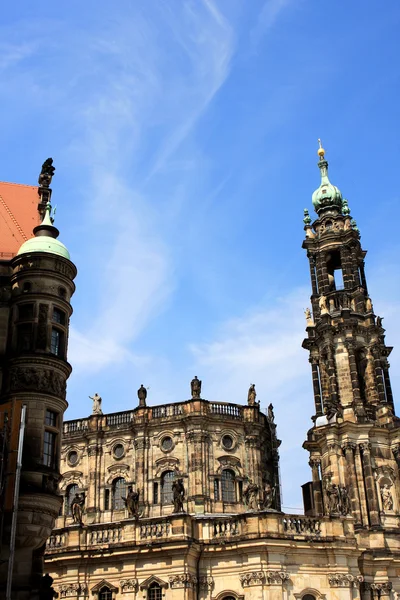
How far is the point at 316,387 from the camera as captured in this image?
55.6 metres

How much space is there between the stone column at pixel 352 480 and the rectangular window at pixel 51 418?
23.3 m

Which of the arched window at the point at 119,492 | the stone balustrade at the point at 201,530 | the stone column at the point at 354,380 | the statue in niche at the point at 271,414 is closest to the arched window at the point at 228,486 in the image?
the arched window at the point at 119,492

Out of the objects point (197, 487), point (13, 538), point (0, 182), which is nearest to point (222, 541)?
point (197, 487)

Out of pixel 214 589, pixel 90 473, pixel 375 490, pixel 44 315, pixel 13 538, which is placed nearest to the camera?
pixel 13 538

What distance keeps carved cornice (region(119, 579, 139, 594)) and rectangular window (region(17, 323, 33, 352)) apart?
14.0m

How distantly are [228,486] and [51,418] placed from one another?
22.8 meters

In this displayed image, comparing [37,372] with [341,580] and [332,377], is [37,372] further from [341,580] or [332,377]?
[332,377]

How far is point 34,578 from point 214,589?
11.5 metres

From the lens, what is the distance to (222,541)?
39375mm

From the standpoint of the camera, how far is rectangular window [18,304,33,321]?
33.3m

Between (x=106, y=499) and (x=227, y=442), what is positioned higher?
(x=227, y=442)

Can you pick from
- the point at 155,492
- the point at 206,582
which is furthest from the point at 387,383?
the point at 206,582

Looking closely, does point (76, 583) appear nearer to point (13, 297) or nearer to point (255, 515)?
point (255, 515)

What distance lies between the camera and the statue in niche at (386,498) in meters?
49.1
